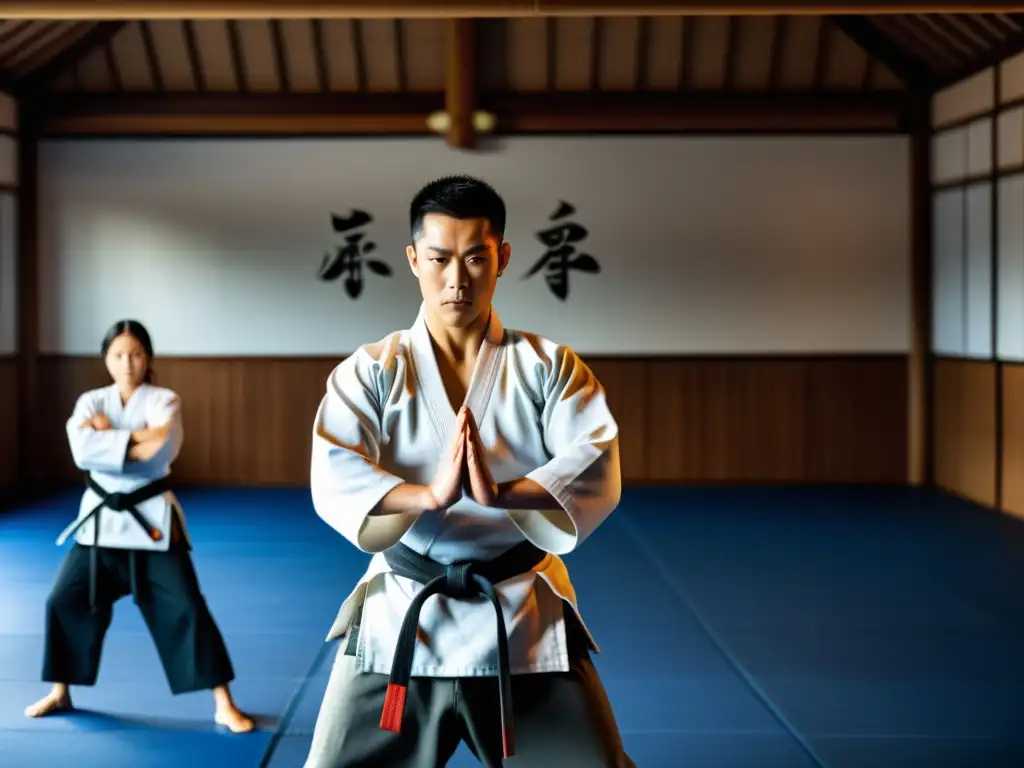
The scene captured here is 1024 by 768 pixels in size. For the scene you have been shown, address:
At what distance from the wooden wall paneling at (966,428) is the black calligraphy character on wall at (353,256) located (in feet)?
Answer: 14.6

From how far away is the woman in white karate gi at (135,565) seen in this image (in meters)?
3.33

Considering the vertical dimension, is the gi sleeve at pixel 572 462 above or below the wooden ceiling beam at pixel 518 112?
below

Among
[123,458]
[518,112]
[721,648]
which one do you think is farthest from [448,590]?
[518,112]

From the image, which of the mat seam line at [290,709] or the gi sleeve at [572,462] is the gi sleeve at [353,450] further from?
the mat seam line at [290,709]

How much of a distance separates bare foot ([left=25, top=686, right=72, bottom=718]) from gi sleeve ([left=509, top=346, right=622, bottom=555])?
2464 mm

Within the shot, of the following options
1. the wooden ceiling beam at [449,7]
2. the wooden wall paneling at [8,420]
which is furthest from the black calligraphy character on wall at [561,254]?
the wooden wall paneling at [8,420]

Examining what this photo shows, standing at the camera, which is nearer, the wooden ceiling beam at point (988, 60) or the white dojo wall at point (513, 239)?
the wooden ceiling beam at point (988, 60)

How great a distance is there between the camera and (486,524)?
1.77 m

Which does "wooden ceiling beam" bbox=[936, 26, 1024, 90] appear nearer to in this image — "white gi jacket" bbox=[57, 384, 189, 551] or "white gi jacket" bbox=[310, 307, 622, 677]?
"white gi jacket" bbox=[57, 384, 189, 551]

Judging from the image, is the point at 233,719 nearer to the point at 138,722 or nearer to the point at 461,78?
the point at 138,722

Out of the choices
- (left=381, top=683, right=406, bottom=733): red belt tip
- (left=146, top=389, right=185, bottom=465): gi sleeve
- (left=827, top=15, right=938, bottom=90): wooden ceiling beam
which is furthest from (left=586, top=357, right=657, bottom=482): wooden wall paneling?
(left=381, top=683, right=406, bottom=733): red belt tip

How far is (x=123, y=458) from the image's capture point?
3264 mm

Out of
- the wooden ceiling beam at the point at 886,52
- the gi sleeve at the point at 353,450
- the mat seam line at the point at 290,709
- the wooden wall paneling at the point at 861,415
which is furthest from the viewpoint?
the wooden wall paneling at the point at 861,415

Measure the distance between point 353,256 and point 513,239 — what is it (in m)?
1.29
